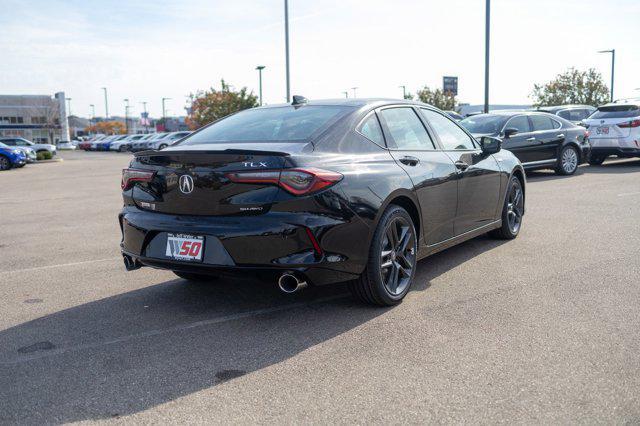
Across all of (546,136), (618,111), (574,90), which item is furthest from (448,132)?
(574,90)

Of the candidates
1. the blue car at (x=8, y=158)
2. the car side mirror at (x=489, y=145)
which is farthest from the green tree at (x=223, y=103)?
→ the car side mirror at (x=489, y=145)

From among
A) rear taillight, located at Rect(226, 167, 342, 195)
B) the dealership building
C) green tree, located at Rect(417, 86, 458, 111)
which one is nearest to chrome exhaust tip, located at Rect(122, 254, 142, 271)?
rear taillight, located at Rect(226, 167, 342, 195)

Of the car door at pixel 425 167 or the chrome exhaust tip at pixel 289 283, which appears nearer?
the chrome exhaust tip at pixel 289 283

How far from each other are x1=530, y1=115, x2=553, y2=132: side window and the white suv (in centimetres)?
250

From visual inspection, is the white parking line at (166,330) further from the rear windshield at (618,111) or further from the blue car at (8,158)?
the blue car at (8,158)

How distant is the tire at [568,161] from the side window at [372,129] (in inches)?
437

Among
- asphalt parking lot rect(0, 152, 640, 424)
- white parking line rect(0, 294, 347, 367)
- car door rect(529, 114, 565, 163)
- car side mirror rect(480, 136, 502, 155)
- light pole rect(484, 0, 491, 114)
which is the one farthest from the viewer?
light pole rect(484, 0, 491, 114)

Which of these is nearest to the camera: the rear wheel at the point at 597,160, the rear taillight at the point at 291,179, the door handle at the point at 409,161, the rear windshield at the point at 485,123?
the rear taillight at the point at 291,179

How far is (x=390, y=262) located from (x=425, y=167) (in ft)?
3.01

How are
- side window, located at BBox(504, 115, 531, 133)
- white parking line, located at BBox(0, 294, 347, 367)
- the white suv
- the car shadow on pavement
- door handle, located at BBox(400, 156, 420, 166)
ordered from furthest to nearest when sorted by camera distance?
the white suv, side window, located at BBox(504, 115, 531, 133), door handle, located at BBox(400, 156, 420, 166), white parking line, located at BBox(0, 294, 347, 367), the car shadow on pavement

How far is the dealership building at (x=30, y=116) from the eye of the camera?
93.9m

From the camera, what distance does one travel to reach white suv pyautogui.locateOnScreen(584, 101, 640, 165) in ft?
53.9

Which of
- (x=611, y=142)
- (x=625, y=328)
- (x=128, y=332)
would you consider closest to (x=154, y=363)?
(x=128, y=332)

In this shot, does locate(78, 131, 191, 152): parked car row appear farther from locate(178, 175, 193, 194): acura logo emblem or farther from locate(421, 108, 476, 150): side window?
locate(178, 175, 193, 194): acura logo emblem
